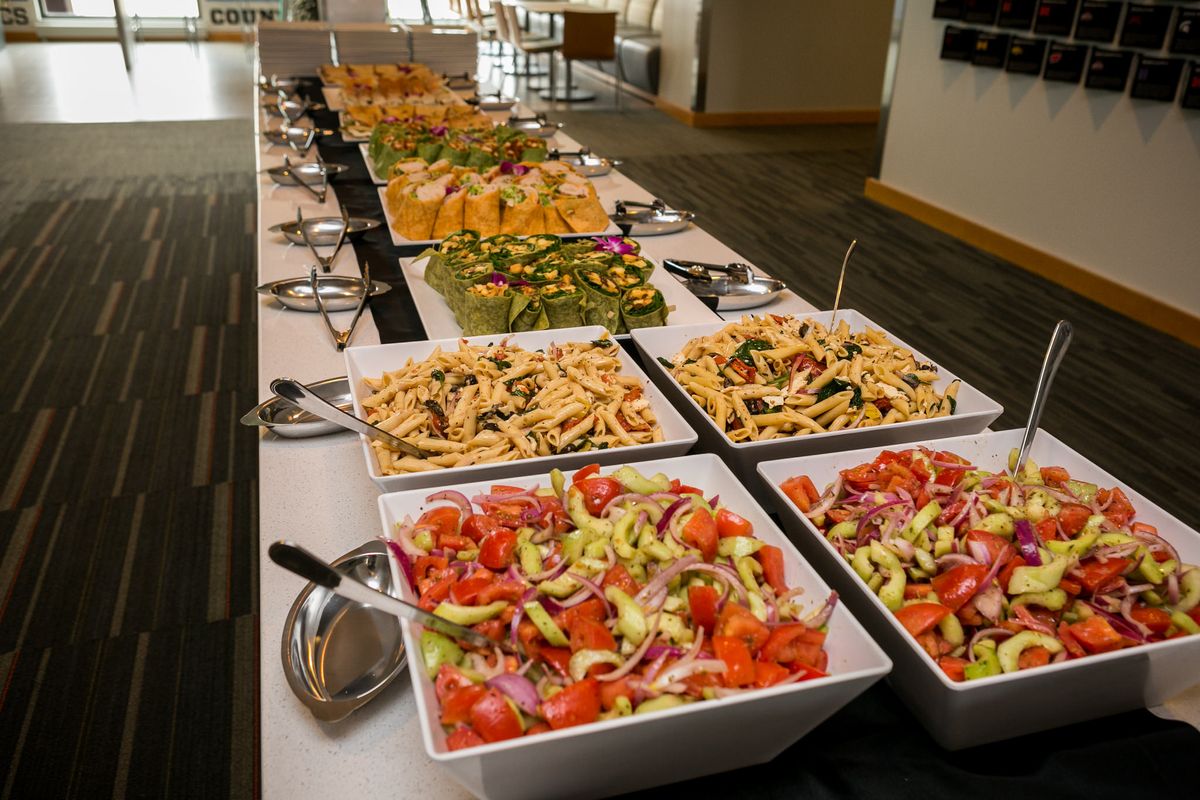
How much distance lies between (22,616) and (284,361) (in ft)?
3.03

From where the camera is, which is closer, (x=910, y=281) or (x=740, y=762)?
(x=740, y=762)

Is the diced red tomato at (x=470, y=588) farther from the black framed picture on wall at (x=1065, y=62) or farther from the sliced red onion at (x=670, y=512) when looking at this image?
the black framed picture on wall at (x=1065, y=62)

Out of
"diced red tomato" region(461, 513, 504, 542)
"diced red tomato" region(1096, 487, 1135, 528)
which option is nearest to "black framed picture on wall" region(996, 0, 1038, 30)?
"diced red tomato" region(1096, 487, 1135, 528)

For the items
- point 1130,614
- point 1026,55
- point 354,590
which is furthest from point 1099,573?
point 1026,55

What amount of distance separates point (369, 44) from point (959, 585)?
3.73 meters

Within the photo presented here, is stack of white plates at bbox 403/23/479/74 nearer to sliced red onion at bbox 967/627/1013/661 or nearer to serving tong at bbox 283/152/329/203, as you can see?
serving tong at bbox 283/152/329/203

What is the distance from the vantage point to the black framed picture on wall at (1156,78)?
10.0ft

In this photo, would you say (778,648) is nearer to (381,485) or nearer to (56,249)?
(381,485)

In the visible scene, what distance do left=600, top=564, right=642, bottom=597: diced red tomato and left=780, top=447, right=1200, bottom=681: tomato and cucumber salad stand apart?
18cm

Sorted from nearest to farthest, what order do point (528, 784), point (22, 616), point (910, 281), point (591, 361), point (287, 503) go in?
point (528, 784), point (287, 503), point (591, 361), point (22, 616), point (910, 281)

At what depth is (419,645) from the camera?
636mm

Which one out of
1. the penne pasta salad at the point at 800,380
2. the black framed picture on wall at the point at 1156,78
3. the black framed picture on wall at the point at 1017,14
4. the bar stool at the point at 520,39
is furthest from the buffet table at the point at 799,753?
the bar stool at the point at 520,39

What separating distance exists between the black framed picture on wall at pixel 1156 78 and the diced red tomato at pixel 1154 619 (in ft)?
10.2

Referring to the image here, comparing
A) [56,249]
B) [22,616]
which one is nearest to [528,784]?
[22,616]
